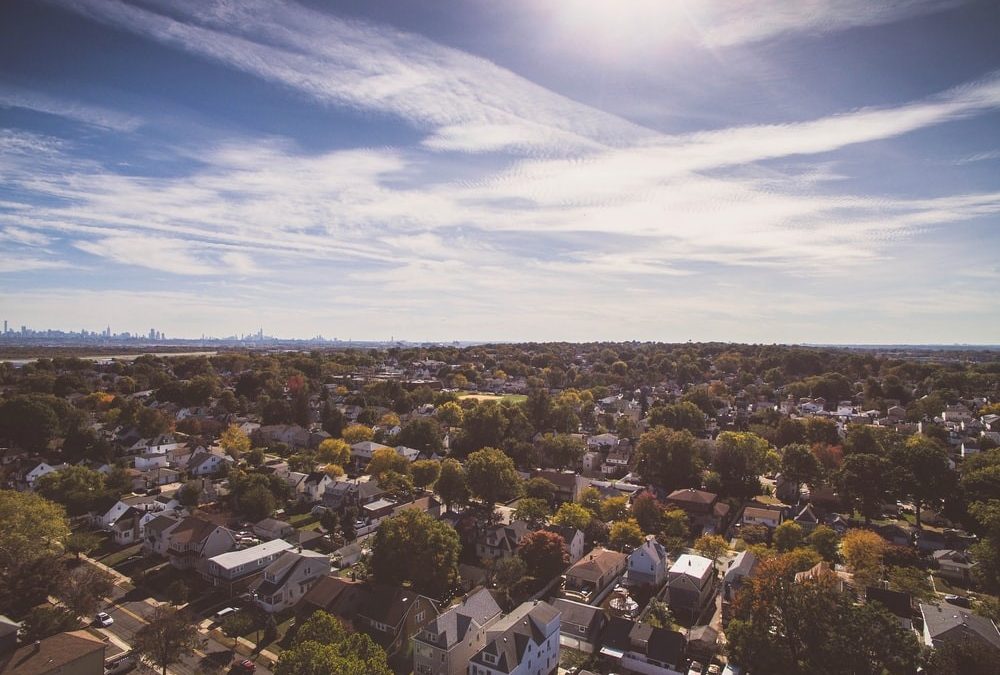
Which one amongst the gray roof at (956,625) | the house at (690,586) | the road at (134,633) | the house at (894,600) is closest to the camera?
the road at (134,633)

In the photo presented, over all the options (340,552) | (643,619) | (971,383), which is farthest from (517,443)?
(971,383)

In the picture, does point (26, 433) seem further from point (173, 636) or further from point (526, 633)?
point (526, 633)

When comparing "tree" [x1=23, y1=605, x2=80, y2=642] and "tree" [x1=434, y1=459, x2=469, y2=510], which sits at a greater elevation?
"tree" [x1=434, y1=459, x2=469, y2=510]

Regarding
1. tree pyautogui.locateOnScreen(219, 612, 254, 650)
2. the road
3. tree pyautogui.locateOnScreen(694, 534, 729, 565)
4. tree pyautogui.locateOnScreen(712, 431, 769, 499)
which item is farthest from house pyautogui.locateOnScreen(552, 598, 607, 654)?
tree pyautogui.locateOnScreen(712, 431, 769, 499)

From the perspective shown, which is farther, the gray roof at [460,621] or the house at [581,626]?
the house at [581,626]

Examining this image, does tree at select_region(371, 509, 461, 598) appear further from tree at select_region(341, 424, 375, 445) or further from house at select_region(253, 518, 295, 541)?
tree at select_region(341, 424, 375, 445)

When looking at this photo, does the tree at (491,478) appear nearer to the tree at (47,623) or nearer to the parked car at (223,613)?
the parked car at (223,613)

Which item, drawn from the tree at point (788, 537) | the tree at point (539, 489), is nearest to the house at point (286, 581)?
the tree at point (539, 489)
